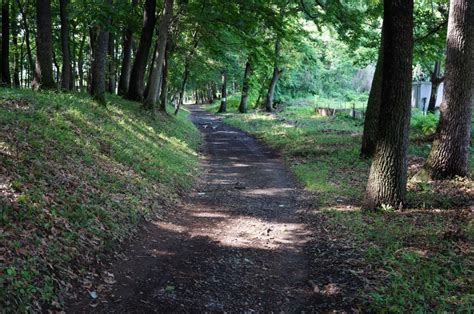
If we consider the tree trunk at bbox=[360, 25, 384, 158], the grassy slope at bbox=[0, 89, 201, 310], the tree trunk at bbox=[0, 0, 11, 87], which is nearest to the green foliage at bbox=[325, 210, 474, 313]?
the grassy slope at bbox=[0, 89, 201, 310]

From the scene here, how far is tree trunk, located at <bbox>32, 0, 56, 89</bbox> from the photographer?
43.9 feet

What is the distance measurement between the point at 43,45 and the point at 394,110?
35.6 feet

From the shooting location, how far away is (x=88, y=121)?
1167cm

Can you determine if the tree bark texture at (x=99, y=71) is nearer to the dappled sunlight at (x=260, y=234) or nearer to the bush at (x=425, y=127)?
the dappled sunlight at (x=260, y=234)

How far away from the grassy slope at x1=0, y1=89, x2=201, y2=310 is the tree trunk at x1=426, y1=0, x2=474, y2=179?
641 cm

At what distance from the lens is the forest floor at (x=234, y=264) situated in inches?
203

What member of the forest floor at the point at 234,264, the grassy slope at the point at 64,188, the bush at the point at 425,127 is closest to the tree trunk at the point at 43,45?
the grassy slope at the point at 64,188

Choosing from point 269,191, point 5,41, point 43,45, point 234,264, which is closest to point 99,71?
point 43,45

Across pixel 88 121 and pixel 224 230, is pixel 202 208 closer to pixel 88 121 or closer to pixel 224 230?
pixel 224 230

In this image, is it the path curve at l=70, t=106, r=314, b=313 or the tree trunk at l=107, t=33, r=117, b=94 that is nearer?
the path curve at l=70, t=106, r=314, b=313

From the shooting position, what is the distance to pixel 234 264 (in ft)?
20.9

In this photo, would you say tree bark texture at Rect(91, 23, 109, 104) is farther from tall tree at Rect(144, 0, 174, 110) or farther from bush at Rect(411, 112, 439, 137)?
bush at Rect(411, 112, 439, 137)

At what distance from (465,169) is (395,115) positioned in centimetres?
293

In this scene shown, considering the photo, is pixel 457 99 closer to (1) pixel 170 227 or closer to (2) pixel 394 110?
(2) pixel 394 110
